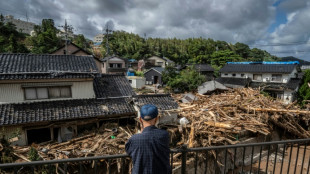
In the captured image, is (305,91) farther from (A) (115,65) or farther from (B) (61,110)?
(A) (115,65)

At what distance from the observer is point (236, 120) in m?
10.9

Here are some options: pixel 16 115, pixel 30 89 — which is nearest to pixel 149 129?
pixel 16 115

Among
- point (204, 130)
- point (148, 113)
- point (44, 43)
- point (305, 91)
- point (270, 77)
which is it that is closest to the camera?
point (148, 113)

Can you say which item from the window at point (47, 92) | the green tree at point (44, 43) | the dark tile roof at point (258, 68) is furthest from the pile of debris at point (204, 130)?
the green tree at point (44, 43)

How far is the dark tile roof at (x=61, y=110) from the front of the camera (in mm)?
9330

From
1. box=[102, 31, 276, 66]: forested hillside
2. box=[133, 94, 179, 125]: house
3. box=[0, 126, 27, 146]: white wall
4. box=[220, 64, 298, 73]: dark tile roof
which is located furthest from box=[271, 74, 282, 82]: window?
box=[0, 126, 27, 146]: white wall

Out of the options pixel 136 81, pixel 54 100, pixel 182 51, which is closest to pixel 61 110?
pixel 54 100

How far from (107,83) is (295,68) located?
29.8 metres

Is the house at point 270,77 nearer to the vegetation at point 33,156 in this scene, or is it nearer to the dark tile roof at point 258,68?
the dark tile roof at point 258,68

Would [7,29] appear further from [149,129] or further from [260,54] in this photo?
[260,54]

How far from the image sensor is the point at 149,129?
7.80 feet

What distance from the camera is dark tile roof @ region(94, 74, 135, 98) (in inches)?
503

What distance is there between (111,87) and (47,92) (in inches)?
171

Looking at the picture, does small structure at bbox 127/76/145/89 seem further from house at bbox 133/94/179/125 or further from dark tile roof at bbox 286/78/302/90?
dark tile roof at bbox 286/78/302/90
